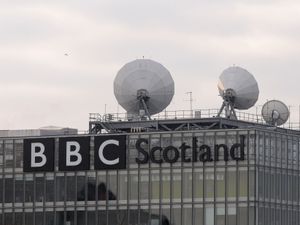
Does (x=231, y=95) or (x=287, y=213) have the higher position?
(x=231, y=95)

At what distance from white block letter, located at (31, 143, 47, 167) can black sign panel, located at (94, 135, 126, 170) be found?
6700mm

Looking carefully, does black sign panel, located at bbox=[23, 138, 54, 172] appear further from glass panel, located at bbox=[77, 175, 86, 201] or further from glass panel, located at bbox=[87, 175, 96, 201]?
glass panel, located at bbox=[87, 175, 96, 201]

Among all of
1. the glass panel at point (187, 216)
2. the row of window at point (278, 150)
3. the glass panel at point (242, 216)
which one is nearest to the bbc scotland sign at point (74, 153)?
the glass panel at point (187, 216)

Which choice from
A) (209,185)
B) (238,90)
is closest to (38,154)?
(209,185)

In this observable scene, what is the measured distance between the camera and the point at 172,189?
166 m

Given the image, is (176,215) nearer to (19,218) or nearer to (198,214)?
(198,214)

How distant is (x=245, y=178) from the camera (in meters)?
163

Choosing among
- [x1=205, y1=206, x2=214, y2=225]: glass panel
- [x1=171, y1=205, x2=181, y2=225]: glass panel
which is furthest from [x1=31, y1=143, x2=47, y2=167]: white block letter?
[x1=205, y1=206, x2=214, y2=225]: glass panel

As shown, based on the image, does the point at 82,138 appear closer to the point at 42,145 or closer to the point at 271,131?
the point at 42,145

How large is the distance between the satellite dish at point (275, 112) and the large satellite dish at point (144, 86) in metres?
16.3

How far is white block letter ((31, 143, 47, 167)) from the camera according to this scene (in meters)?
172

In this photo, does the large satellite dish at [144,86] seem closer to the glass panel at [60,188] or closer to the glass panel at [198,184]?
the glass panel at [60,188]

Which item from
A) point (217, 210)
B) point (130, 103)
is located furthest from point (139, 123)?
point (217, 210)

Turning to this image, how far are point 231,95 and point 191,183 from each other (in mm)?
18645
